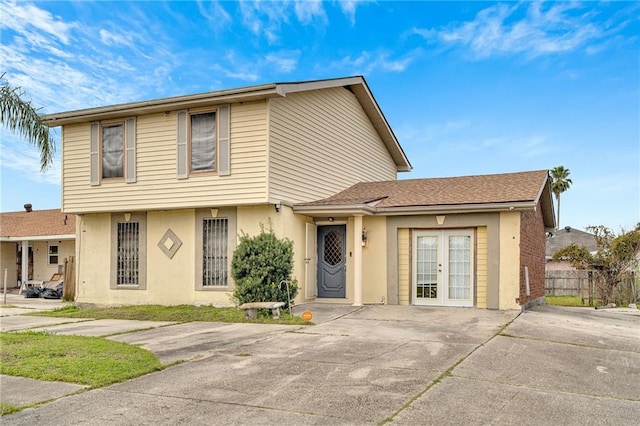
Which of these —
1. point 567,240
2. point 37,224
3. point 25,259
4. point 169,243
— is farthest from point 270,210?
point 567,240

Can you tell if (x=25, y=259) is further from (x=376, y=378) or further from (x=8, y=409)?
(x=376, y=378)

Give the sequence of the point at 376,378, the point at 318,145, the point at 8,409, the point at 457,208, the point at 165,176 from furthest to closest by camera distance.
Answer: the point at 318,145
the point at 165,176
the point at 457,208
the point at 376,378
the point at 8,409

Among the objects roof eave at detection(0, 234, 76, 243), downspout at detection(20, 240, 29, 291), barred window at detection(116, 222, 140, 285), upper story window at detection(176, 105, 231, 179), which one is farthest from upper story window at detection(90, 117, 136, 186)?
downspout at detection(20, 240, 29, 291)

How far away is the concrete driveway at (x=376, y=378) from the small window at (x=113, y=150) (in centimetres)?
640

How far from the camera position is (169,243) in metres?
15.2

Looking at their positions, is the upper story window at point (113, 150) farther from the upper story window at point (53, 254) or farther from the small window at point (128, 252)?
the upper story window at point (53, 254)

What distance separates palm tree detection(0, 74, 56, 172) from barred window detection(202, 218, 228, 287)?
4.47 meters

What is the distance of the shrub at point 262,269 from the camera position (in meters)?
12.8

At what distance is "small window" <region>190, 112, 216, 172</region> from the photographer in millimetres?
13914

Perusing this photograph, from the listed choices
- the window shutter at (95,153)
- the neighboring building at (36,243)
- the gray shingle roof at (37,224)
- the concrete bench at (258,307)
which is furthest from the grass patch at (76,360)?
the gray shingle roof at (37,224)

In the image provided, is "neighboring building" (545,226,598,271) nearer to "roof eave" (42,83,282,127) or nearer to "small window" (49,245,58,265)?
"roof eave" (42,83,282,127)

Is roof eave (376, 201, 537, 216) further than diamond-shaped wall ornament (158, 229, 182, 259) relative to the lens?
No

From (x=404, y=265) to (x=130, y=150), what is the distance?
8338 mm

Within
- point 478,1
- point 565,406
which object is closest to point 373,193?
point 478,1
